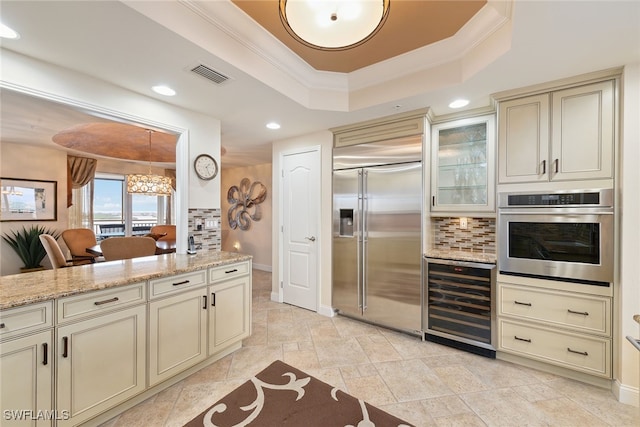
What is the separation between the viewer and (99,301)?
1591 mm

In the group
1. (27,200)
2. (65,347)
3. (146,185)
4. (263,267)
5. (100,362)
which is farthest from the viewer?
(263,267)

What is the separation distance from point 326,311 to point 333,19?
3.09m

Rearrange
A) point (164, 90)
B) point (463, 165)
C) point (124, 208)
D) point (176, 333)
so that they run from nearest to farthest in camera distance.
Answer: point (176, 333) < point (164, 90) < point (463, 165) < point (124, 208)

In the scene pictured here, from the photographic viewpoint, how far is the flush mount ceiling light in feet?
4.45

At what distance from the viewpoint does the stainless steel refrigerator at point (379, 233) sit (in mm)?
2793

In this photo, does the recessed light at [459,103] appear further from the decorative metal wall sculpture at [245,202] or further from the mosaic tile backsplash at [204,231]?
the decorative metal wall sculpture at [245,202]

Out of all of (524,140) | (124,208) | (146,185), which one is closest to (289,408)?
(524,140)

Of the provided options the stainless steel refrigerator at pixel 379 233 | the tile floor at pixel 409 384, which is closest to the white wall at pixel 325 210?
the stainless steel refrigerator at pixel 379 233

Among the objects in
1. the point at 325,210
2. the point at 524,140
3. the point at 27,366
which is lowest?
the point at 27,366

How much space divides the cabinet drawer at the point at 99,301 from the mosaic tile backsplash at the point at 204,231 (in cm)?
103

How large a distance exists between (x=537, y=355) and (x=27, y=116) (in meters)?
6.14

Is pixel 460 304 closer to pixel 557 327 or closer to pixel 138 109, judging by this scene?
pixel 557 327

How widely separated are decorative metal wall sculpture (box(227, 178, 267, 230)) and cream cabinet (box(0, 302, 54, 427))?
4.57 metres

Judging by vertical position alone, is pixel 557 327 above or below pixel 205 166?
below
